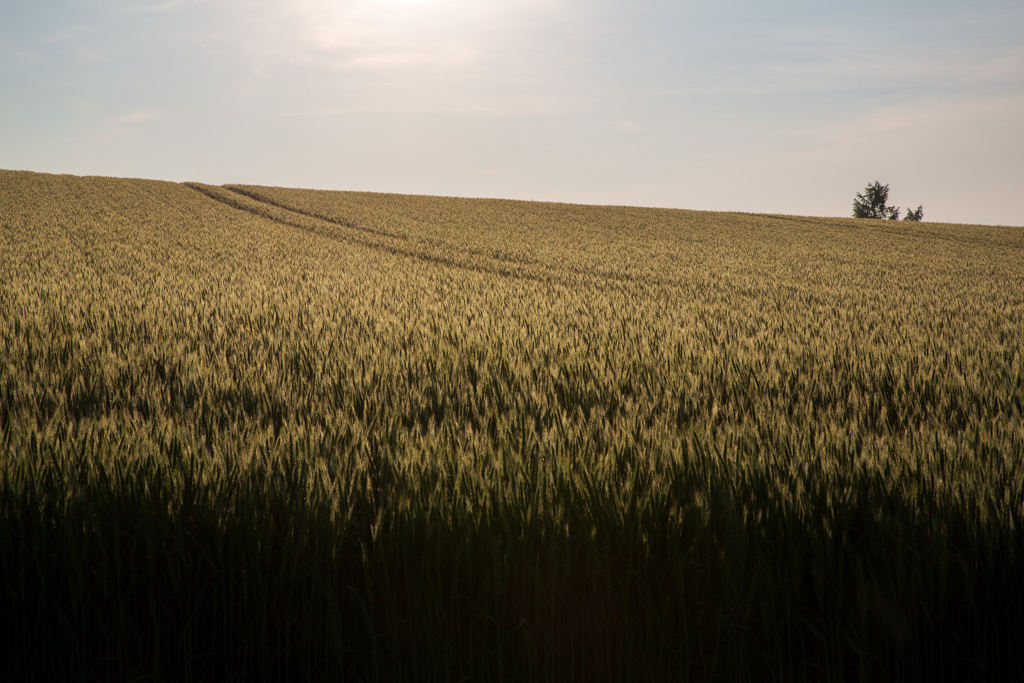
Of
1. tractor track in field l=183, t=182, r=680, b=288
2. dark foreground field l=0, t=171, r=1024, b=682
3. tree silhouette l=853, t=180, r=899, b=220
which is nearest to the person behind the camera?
dark foreground field l=0, t=171, r=1024, b=682

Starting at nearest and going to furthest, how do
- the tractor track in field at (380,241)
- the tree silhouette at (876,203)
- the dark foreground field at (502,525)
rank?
the dark foreground field at (502,525)
the tractor track in field at (380,241)
the tree silhouette at (876,203)

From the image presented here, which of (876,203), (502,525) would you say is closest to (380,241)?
(502,525)

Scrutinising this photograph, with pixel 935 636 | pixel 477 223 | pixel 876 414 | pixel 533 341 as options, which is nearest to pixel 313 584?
pixel 935 636

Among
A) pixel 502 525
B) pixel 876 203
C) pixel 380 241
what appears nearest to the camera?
pixel 502 525

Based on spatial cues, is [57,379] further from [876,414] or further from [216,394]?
[876,414]

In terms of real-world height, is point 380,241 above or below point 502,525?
above

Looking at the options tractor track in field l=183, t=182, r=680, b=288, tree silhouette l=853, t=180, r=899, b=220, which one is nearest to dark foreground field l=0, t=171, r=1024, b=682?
tractor track in field l=183, t=182, r=680, b=288

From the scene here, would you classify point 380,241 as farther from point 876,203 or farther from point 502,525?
point 876,203

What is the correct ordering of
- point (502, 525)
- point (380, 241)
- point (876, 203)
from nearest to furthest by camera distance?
1. point (502, 525)
2. point (380, 241)
3. point (876, 203)

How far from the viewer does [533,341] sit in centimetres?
619

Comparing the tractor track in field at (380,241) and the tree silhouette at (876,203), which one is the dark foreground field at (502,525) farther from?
the tree silhouette at (876,203)

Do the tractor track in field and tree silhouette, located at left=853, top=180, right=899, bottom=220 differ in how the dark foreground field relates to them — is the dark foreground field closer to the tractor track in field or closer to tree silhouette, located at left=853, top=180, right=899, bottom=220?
the tractor track in field

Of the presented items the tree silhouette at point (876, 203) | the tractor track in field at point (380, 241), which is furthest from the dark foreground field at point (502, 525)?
the tree silhouette at point (876, 203)

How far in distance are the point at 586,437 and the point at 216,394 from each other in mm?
2538
